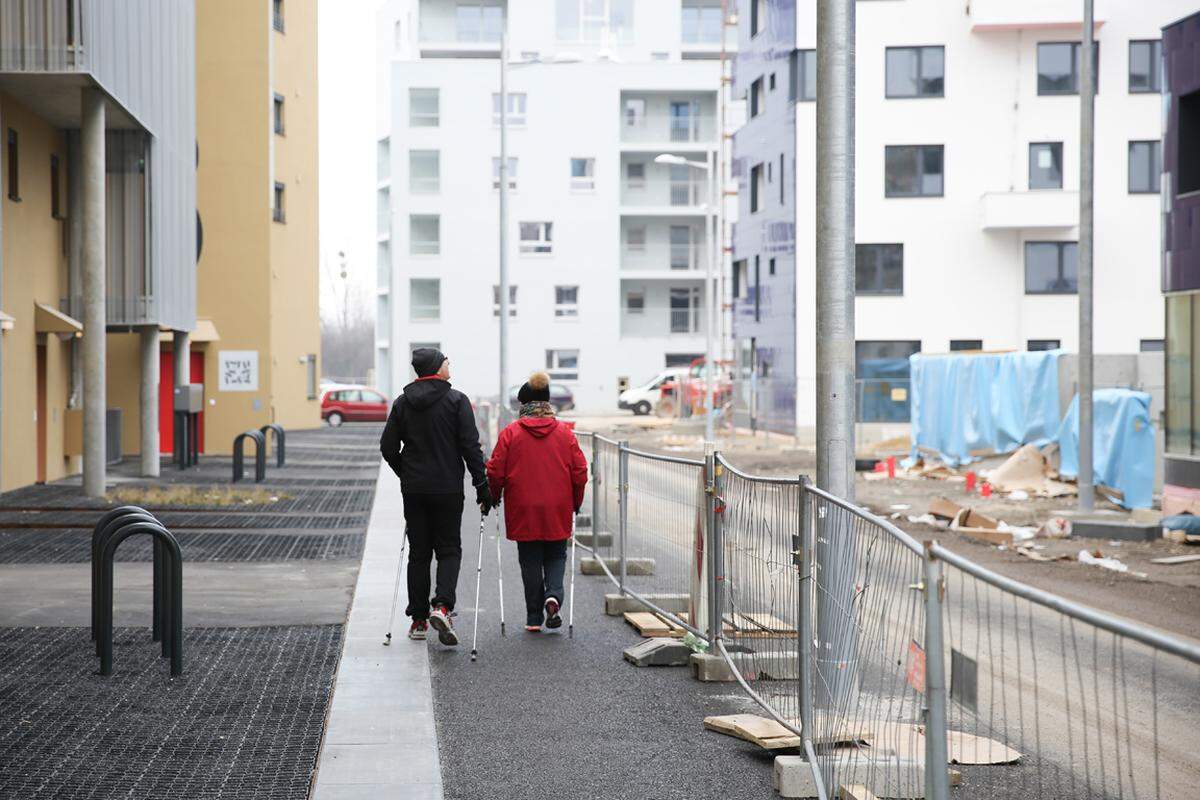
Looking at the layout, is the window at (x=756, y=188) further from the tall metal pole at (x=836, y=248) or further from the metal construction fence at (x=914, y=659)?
the tall metal pole at (x=836, y=248)

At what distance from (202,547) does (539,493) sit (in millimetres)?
6832

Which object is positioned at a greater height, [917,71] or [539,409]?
[917,71]

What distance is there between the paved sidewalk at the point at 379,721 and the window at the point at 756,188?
1701 inches

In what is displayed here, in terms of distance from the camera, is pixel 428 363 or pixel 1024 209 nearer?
pixel 428 363

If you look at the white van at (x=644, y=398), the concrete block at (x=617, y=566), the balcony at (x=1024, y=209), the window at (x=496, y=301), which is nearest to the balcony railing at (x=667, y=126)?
the window at (x=496, y=301)

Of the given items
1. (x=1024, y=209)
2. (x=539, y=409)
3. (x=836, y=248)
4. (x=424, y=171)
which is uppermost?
(x=424, y=171)

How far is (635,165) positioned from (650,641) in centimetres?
6949

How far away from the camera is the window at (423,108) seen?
76.1 meters

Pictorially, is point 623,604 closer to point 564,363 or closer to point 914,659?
point 914,659

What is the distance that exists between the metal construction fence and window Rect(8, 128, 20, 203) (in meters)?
15.6

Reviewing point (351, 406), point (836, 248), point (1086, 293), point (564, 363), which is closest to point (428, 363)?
point (836, 248)

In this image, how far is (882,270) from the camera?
47.5 m

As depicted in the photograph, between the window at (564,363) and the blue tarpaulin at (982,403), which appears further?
the window at (564,363)

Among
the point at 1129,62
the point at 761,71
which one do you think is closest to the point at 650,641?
the point at 1129,62
